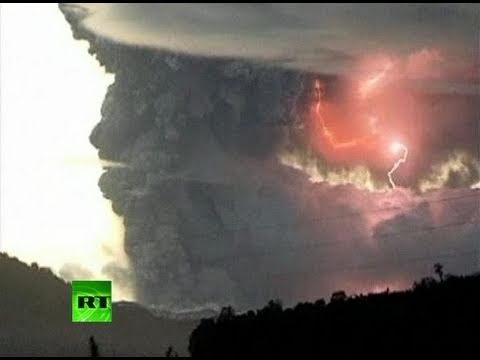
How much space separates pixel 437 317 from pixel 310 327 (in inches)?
568

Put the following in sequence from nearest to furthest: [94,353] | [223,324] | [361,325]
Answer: [94,353]
[361,325]
[223,324]

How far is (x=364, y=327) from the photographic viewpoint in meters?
→ 121

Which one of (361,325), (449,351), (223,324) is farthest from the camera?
(223,324)

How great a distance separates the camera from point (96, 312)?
138 m

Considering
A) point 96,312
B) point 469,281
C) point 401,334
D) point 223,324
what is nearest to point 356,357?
point 401,334

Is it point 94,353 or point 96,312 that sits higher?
point 96,312

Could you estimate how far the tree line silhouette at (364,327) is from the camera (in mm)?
113250

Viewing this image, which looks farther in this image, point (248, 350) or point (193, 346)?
point (193, 346)

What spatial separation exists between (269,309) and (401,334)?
2203 cm

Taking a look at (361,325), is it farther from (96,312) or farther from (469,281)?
(96,312)

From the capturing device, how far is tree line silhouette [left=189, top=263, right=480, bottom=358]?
11325 cm

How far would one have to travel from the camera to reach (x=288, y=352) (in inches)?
4865

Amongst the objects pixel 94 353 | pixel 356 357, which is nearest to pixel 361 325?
pixel 356 357

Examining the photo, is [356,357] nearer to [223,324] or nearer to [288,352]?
[288,352]
